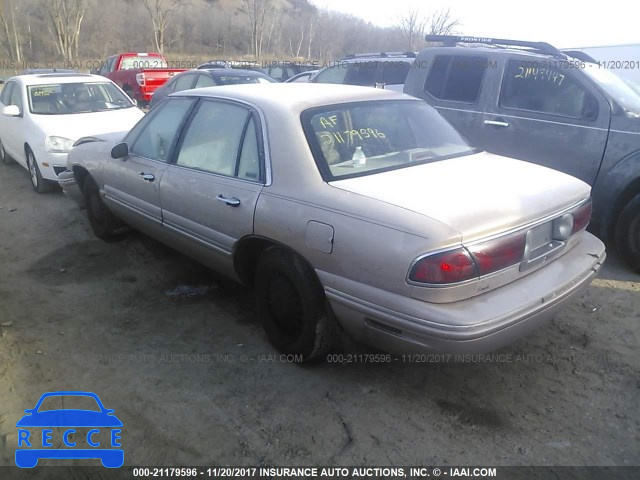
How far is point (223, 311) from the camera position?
148 inches

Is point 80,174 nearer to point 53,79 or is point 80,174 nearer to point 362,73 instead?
point 53,79

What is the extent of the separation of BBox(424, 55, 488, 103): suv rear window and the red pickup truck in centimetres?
1128

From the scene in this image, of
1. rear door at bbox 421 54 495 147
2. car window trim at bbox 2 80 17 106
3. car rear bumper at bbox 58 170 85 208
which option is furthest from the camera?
car window trim at bbox 2 80 17 106

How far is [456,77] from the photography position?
5.57m

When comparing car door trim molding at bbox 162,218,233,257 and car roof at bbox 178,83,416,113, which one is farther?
car door trim molding at bbox 162,218,233,257

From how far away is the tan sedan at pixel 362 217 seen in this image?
7.44 feet

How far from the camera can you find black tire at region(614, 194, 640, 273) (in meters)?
4.20

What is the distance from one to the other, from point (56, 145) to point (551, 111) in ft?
19.2

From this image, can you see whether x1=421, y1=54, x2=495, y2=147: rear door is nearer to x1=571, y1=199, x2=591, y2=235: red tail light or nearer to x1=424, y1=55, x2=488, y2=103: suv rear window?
x1=424, y1=55, x2=488, y2=103: suv rear window

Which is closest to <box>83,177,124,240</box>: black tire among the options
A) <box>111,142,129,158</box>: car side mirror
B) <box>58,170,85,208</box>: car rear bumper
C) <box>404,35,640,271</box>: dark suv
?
<box>58,170,85,208</box>: car rear bumper

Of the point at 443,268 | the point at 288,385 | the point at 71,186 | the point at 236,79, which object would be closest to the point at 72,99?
the point at 71,186

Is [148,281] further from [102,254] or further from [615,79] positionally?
[615,79]

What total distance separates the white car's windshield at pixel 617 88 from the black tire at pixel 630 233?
85 cm

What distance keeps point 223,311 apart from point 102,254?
5.82 feet
